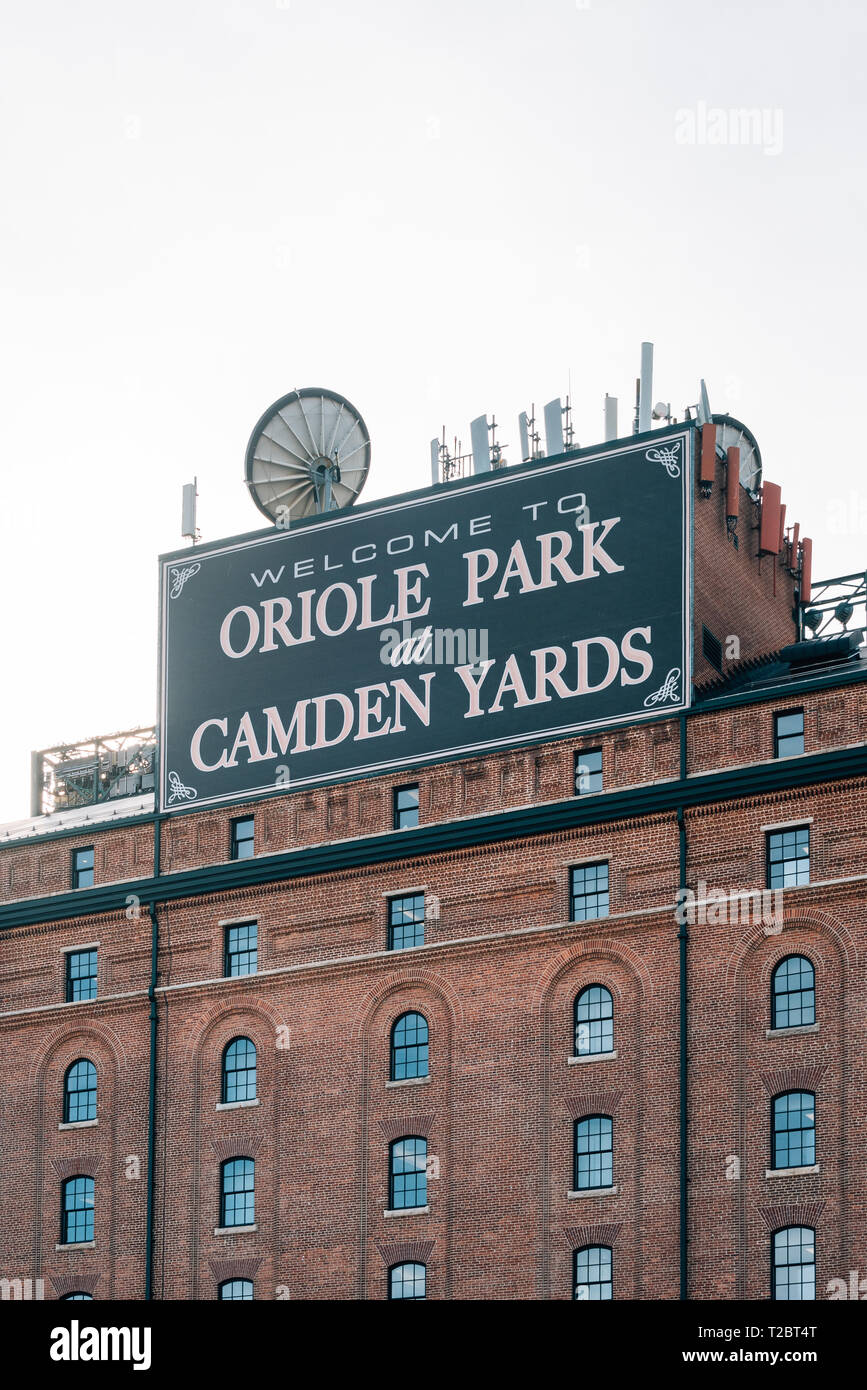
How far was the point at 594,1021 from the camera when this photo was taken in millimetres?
60969

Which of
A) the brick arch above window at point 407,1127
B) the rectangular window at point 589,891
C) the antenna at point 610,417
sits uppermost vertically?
the antenna at point 610,417

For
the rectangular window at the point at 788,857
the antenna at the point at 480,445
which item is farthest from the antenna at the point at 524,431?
the rectangular window at the point at 788,857

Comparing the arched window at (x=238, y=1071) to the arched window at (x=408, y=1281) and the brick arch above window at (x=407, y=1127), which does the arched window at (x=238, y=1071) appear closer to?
the brick arch above window at (x=407, y=1127)

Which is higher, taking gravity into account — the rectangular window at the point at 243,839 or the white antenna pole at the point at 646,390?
the white antenna pole at the point at 646,390

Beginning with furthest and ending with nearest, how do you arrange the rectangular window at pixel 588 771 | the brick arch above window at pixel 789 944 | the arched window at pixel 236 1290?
the arched window at pixel 236 1290
the rectangular window at pixel 588 771
the brick arch above window at pixel 789 944

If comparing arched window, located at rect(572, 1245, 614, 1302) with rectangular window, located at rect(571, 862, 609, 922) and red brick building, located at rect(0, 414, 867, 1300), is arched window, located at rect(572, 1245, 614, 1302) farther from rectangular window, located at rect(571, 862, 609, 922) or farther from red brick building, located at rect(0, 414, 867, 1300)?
rectangular window, located at rect(571, 862, 609, 922)

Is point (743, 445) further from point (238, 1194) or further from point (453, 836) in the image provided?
point (238, 1194)

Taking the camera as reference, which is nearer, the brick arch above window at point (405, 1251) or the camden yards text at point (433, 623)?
the brick arch above window at point (405, 1251)

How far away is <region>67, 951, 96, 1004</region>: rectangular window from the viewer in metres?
70.4

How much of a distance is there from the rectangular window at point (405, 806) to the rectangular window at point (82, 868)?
1071 centimetres

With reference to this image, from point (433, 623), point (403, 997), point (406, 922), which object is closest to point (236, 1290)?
point (403, 997)

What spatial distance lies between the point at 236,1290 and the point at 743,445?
29.2 m

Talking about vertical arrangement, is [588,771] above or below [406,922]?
above

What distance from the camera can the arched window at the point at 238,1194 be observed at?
65.0 m
